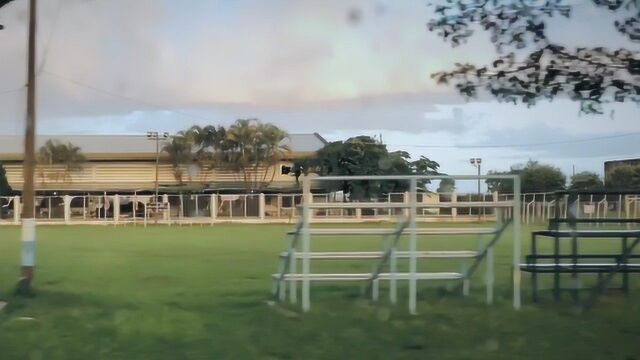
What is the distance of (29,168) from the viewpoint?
13.3 meters

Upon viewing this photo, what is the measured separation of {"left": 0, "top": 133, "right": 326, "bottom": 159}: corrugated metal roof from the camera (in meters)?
13.9

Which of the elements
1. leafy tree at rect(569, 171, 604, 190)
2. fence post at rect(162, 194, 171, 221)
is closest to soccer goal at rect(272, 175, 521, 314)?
leafy tree at rect(569, 171, 604, 190)

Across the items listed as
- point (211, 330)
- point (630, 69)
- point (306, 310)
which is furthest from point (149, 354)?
point (630, 69)

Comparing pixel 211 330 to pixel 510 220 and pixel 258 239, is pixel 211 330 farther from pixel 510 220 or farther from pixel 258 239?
Answer: pixel 258 239

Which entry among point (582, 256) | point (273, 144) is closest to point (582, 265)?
point (582, 256)

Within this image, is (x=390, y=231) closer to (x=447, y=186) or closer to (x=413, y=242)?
(x=447, y=186)

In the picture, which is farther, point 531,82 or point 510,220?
point 510,220

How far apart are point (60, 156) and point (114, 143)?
3.31ft

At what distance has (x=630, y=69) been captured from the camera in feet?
30.0

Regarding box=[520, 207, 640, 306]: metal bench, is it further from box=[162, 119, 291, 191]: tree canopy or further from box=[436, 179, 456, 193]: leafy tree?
box=[162, 119, 291, 191]: tree canopy

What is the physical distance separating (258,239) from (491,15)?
733 inches

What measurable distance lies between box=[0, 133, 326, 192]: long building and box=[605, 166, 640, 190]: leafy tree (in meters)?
4.41

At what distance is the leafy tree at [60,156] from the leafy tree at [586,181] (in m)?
8.46

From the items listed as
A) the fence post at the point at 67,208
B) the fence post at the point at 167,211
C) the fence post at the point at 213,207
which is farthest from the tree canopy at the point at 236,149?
the fence post at the point at 167,211
